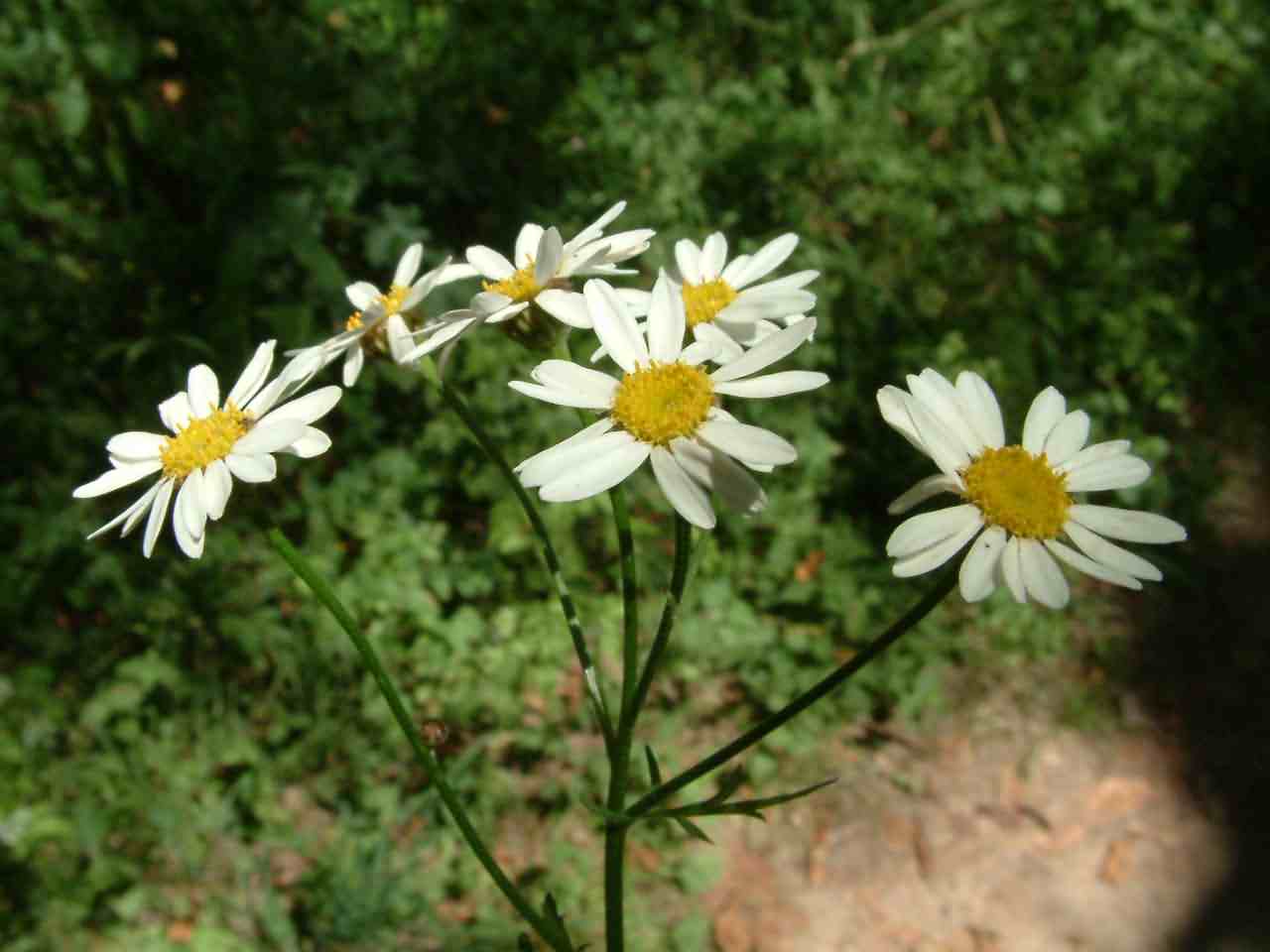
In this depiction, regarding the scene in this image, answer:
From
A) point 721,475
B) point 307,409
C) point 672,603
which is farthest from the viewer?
point 307,409

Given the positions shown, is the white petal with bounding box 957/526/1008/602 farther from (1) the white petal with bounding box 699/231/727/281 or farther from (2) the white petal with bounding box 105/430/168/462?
(2) the white petal with bounding box 105/430/168/462

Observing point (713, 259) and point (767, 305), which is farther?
point (713, 259)

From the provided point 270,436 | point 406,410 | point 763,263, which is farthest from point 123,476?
point 406,410

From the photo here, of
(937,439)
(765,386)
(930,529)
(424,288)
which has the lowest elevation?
(930,529)

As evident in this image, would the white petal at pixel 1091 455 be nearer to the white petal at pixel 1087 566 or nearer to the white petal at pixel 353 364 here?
the white petal at pixel 1087 566

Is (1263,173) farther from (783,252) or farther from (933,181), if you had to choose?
(783,252)

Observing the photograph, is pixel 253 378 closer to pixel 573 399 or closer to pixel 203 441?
pixel 203 441

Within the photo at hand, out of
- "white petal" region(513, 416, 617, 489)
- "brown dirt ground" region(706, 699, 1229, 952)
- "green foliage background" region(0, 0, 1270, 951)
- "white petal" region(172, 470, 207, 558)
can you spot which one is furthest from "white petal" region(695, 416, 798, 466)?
"brown dirt ground" region(706, 699, 1229, 952)
